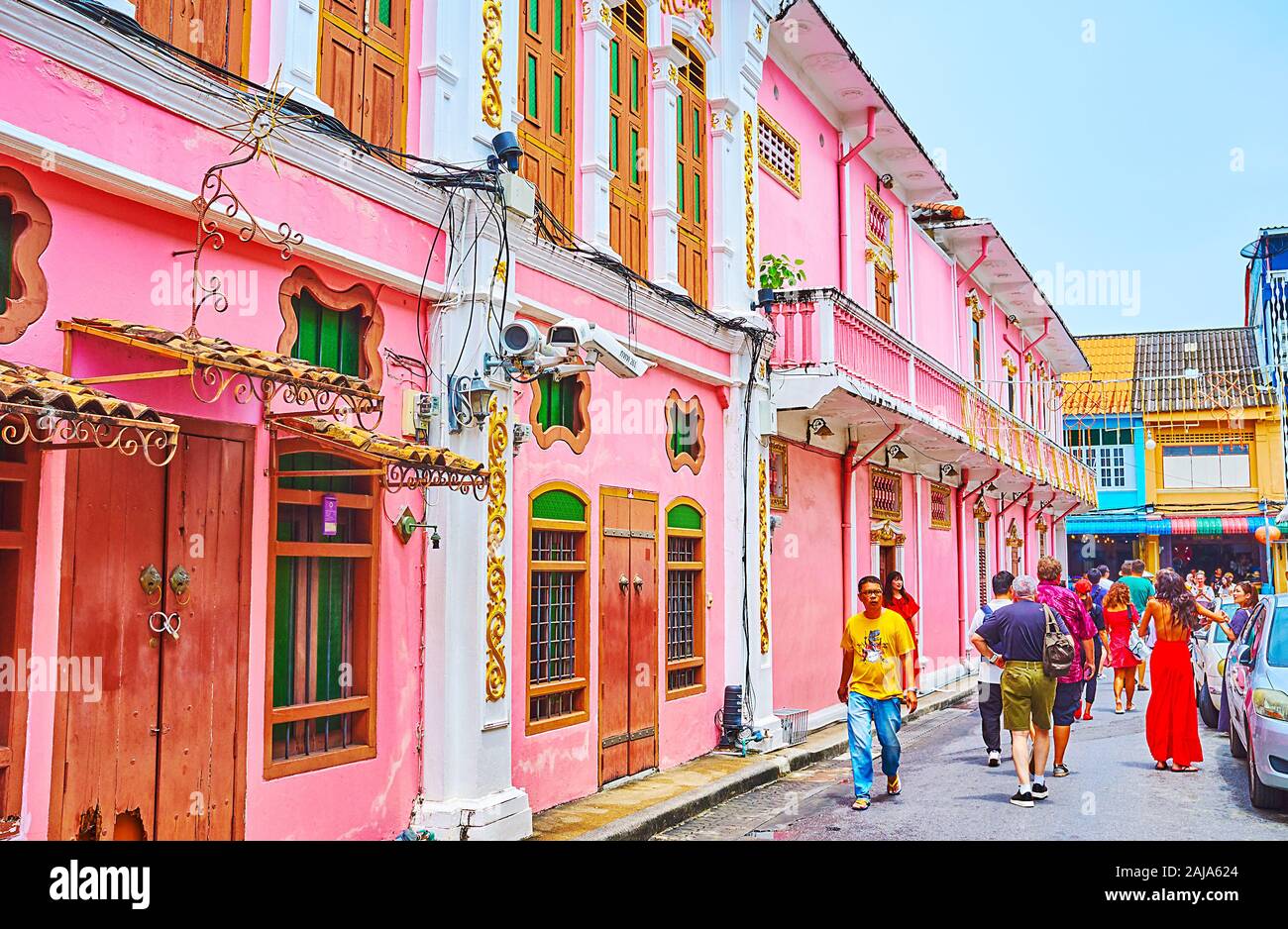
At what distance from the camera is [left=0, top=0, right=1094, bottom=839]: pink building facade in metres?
5.22

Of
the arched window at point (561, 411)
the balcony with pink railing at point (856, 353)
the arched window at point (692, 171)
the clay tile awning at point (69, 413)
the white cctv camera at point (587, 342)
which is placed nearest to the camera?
the clay tile awning at point (69, 413)

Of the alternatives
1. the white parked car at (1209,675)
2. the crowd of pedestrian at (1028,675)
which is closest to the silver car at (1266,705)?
the crowd of pedestrian at (1028,675)

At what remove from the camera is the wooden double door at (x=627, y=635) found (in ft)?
32.1

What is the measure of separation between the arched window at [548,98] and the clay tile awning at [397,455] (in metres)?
2.88

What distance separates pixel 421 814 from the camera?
7.42 metres

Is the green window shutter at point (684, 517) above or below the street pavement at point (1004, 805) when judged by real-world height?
above

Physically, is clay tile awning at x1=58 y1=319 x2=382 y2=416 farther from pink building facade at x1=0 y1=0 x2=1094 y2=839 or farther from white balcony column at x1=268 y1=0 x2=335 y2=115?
white balcony column at x1=268 y1=0 x2=335 y2=115

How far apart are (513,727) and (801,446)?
22.0 feet

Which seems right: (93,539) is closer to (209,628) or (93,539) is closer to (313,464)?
(209,628)

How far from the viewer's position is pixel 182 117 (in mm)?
5812

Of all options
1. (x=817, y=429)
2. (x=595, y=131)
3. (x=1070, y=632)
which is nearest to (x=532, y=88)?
(x=595, y=131)

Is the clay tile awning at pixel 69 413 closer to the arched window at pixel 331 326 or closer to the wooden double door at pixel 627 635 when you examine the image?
the arched window at pixel 331 326

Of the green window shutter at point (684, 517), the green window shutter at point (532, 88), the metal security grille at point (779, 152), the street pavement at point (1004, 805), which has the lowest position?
the street pavement at point (1004, 805)

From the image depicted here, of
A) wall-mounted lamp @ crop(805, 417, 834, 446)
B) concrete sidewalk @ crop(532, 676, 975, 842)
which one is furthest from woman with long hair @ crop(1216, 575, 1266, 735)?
wall-mounted lamp @ crop(805, 417, 834, 446)
